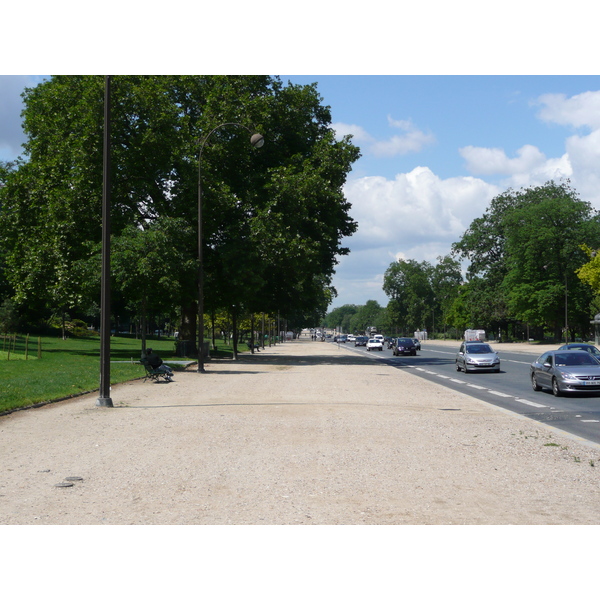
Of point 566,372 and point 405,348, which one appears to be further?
point 405,348

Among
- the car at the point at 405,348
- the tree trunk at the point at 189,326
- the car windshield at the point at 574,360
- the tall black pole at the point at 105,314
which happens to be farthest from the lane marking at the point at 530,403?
the car at the point at 405,348

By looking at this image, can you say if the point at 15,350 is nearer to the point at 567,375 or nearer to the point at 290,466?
the point at 567,375

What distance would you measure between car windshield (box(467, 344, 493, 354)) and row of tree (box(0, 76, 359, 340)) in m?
9.59

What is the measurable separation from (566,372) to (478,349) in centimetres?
1353

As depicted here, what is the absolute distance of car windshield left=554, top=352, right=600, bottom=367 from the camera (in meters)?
21.0

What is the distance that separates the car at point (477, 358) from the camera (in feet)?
106

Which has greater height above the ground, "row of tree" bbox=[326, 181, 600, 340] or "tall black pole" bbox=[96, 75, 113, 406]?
"row of tree" bbox=[326, 181, 600, 340]

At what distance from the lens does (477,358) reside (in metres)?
32.5

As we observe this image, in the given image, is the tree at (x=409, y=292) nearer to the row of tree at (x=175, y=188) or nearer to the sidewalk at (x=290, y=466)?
the row of tree at (x=175, y=188)

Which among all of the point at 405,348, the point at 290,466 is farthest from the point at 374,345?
the point at 290,466

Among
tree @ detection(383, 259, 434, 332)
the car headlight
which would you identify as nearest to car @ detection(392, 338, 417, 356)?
the car headlight

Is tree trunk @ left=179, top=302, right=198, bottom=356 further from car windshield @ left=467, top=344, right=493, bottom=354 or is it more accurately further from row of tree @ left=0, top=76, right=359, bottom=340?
car windshield @ left=467, top=344, right=493, bottom=354

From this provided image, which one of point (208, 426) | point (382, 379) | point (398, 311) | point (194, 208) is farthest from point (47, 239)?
point (398, 311)

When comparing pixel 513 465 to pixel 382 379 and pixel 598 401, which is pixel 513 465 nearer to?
pixel 598 401
